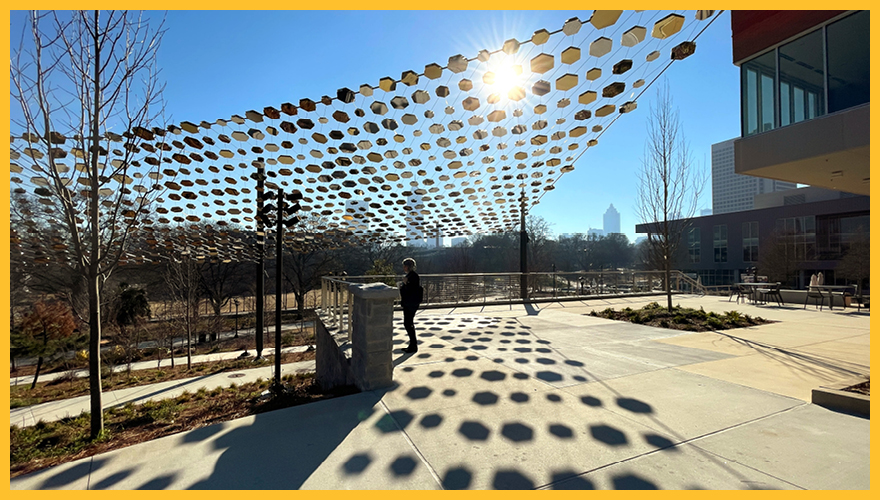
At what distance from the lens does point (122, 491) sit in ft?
8.26

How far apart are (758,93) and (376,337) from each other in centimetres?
1025

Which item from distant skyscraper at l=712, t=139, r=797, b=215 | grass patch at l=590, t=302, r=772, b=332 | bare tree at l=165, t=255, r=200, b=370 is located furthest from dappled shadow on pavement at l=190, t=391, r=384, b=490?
distant skyscraper at l=712, t=139, r=797, b=215

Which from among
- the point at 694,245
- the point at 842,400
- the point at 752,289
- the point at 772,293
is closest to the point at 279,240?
the point at 842,400

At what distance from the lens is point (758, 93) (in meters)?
9.05

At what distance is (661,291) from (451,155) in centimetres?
1452

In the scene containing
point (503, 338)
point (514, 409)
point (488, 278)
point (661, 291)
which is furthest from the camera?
point (661, 291)

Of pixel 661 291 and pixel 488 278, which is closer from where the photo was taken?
pixel 488 278

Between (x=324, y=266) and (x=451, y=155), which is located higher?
(x=451, y=155)

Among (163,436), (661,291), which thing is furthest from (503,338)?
(661,291)

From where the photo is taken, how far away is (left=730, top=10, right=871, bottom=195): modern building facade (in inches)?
288

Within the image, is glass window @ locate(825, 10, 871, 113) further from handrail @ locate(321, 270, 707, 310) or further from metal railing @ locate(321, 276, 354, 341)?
metal railing @ locate(321, 276, 354, 341)

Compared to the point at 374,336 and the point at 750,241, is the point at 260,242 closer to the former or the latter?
the point at 374,336

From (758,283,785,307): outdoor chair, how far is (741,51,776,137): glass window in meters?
7.14

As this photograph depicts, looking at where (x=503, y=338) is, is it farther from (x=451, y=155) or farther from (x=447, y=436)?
(x=447, y=436)
